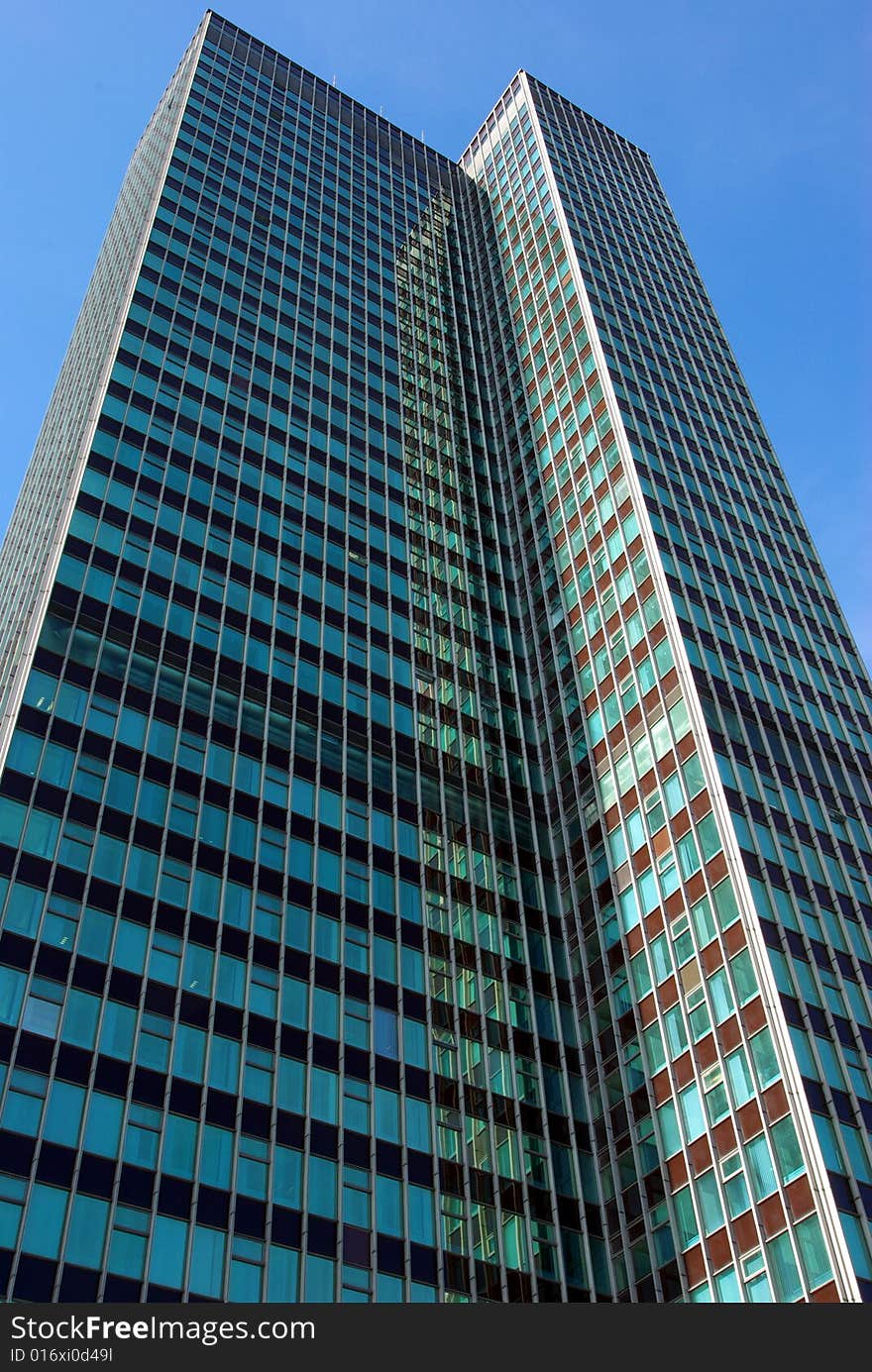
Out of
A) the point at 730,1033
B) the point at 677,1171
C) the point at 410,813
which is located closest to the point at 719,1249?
the point at 677,1171

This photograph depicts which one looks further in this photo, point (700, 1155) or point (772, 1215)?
point (700, 1155)

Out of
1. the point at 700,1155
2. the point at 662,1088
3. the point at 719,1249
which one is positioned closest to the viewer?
the point at 719,1249

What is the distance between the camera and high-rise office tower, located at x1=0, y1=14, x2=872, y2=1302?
155 ft

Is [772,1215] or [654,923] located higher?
[654,923]

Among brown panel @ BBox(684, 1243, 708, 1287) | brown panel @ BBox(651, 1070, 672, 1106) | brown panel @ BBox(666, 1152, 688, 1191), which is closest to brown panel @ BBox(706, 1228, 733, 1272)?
brown panel @ BBox(684, 1243, 708, 1287)

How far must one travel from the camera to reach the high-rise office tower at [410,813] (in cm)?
4731

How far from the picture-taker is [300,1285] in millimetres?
45562

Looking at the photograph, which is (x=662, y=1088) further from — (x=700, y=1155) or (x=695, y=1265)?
(x=695, y=1265)

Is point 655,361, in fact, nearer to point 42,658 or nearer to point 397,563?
point 397,563

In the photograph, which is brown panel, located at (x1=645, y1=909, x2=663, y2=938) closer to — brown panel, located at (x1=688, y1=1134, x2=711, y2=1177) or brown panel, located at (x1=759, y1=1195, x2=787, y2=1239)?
brown panel, located at (x1=688, y1=1134, x2=711, y2=1177)

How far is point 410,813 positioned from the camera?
6519 centimetres

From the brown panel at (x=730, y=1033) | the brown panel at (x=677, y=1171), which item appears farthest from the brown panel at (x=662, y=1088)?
the brown panel at (x=730, y=1033)

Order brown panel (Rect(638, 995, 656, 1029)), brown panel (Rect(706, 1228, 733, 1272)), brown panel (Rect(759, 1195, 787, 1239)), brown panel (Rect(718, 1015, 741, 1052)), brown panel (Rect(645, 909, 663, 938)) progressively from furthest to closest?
1. brown panel (Rect(645, 909, 663, 938))
2. brown panel (Rect(638, 995, 656, 1029))
3. brown panel (Rect(718, 1015, 741, 1052))
4. brown panel (Rect(706, 1228, 733, 1272))
5. brown panel (Rect(759, 1195, 787, 1239))

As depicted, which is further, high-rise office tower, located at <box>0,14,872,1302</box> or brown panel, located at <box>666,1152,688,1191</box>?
brown panel, located at <box>666,1152,688,1191</box>
